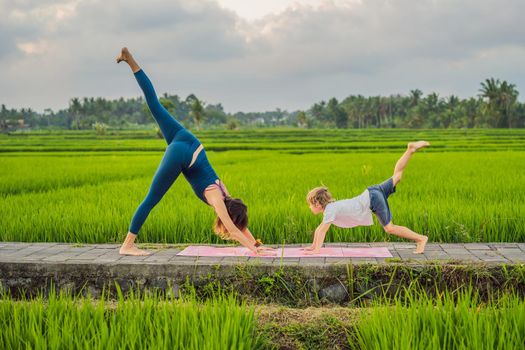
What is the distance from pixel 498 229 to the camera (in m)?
5.30

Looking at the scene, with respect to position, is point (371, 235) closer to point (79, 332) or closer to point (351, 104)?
point (79, 332)

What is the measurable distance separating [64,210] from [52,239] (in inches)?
36.6

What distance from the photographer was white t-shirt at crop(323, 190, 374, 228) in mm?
4152

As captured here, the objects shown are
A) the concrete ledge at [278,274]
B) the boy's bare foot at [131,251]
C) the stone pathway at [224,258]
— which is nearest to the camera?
the concrete ledge at [278,274]

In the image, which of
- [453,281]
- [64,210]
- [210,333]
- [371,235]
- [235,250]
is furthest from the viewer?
[64,210]

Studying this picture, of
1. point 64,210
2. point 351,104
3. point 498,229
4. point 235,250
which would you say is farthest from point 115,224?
point 351,104

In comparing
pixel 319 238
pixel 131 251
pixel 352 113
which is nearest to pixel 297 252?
pixel 319 238

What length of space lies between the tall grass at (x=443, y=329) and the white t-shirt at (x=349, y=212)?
129 centimetres

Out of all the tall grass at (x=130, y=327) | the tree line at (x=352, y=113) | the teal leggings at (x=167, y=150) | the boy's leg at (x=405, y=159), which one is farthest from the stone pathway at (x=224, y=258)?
the tree line at (x=352, y=113)

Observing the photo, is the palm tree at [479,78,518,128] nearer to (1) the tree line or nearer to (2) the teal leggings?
(1) the tree line

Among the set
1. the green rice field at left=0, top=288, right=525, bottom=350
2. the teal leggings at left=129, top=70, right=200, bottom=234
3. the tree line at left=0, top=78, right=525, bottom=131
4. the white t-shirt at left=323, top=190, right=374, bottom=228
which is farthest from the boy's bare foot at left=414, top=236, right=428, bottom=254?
the tree line at left=0, top=78, right=525, bottom=131

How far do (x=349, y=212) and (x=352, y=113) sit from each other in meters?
83.3

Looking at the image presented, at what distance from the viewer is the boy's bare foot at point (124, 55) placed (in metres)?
4.15

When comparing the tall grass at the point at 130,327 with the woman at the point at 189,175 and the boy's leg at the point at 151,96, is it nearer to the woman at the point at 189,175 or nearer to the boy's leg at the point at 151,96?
the woman at the point at 189,175
